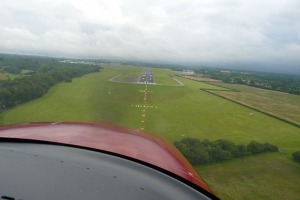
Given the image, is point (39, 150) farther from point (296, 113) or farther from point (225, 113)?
point (296, 113)

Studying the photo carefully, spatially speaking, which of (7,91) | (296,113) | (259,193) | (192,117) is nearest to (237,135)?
(192,117)

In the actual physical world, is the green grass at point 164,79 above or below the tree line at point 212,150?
above

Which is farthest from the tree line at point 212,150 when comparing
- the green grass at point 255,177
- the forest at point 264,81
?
the forest at point 264,81

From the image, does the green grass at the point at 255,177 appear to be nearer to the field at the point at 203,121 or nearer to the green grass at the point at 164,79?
the field at the point at 203,121

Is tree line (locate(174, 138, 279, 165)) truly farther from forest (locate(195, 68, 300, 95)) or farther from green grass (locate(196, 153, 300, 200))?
forest (locate(195, 68, 300, 95))

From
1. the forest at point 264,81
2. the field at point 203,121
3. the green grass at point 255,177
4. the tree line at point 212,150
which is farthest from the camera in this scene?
the forest at point 264,81

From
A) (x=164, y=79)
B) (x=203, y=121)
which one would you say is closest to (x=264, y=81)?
(x=164, y=79)

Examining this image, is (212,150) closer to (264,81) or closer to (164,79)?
(164,79)
